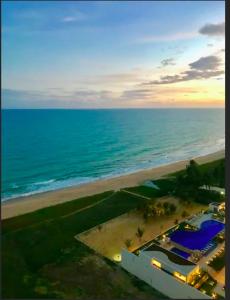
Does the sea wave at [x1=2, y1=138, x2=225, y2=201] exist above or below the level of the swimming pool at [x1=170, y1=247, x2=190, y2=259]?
above

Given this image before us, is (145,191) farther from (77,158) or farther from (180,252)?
(77,158)

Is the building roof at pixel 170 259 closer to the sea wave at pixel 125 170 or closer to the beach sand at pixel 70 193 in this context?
the beach sand at pixel 70 193

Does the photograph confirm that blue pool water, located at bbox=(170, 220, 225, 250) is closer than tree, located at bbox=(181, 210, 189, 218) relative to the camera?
Yes

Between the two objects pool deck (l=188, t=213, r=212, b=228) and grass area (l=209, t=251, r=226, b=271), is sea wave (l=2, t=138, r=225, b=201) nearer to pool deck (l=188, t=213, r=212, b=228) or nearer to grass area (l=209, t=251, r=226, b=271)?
pool deck (l=188, t=213, r=212, b=228)

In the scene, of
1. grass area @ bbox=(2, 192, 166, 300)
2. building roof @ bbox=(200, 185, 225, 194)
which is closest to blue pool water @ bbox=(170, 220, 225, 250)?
grass area @ bbox=(2, 192, 166, 300)

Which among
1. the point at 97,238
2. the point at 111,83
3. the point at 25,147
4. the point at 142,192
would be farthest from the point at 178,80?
the point at 97,238

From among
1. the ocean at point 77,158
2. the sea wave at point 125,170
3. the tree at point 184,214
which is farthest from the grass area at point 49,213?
the tree at point 184,214
